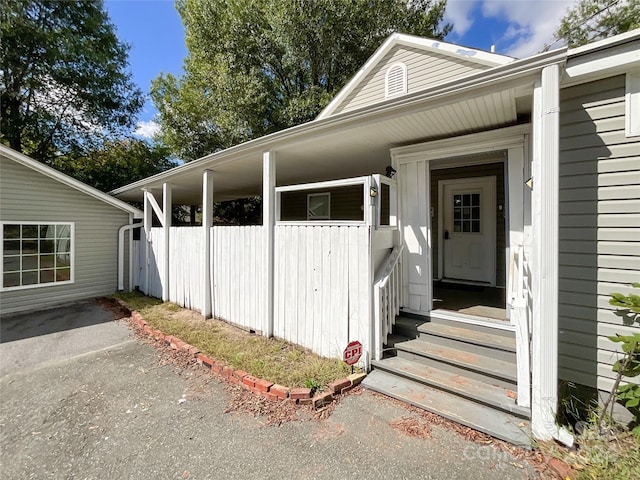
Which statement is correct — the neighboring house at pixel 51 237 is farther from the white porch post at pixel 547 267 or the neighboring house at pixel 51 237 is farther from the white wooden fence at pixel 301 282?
the white porch post at pixel 547 267

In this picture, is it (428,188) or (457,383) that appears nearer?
(457,383)

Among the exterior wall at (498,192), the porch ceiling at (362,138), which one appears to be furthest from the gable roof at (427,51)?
the exterior wall at (498,192)

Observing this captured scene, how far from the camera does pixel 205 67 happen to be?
38.9ft

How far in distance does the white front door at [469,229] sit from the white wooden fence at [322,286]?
3.45m

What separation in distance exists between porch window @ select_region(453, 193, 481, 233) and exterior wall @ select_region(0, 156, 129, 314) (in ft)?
29.6

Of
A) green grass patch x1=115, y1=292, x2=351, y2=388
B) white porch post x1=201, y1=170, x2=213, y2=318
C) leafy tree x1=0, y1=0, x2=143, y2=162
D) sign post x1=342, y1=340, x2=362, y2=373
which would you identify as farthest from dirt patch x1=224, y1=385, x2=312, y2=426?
leafy tree x1=0, y1=0, x2=143, y2=162

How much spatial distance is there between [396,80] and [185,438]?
783 centimetres

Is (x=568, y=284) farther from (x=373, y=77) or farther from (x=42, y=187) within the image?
(x=42, y=187)

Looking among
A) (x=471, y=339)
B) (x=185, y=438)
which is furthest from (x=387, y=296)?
(x=185, y=438)

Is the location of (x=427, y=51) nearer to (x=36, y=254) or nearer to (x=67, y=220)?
(x=67, y=220)

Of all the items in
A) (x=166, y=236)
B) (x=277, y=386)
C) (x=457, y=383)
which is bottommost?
(x=277, y=386)

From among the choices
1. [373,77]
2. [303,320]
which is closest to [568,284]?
[303,320]

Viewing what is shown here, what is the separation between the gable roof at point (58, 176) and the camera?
6262mm

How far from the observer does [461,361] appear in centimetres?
297
